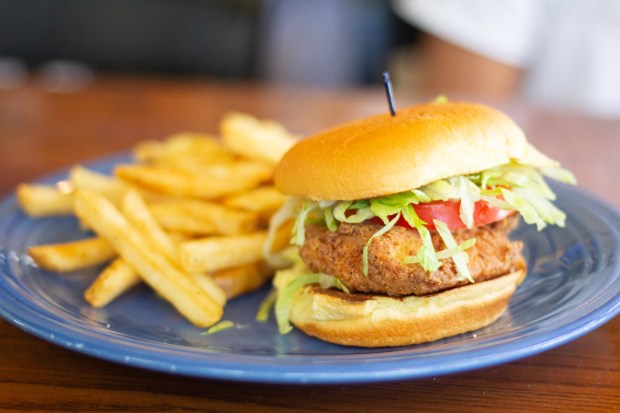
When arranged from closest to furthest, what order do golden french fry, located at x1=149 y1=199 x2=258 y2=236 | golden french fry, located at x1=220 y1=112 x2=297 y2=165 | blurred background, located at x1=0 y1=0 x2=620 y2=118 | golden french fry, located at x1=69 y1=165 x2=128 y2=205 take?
golden french fry, located at x1=149 y1=199 x2=258 y2=236, golden french fry, located at x1=69 y1=165 x2=128 y2=205, golden french fry, located at x1=220 y1=112 x2=297 y2=165, blurred background, located at x1=0 y1=0 x2=620 y2=118

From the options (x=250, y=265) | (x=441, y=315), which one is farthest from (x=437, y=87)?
(x=441, y=315)

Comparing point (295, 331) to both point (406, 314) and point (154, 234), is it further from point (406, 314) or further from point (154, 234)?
point (154, 234)

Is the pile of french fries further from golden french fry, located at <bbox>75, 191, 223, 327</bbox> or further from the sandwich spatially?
the sandwich

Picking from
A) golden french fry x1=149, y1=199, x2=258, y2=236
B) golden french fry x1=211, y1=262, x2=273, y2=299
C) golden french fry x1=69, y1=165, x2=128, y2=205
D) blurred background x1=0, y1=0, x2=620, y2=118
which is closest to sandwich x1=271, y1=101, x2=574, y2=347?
golden french fry x1=211, y1=262, x2=273, y2=299

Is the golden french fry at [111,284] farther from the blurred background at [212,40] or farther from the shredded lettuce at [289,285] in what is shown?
the blurred background at [212,40]

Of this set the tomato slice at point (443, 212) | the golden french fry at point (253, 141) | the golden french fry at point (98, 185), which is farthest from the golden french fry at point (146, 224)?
the tomato slice at point (443, 212)

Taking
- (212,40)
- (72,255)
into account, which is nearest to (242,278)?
(72,255)
